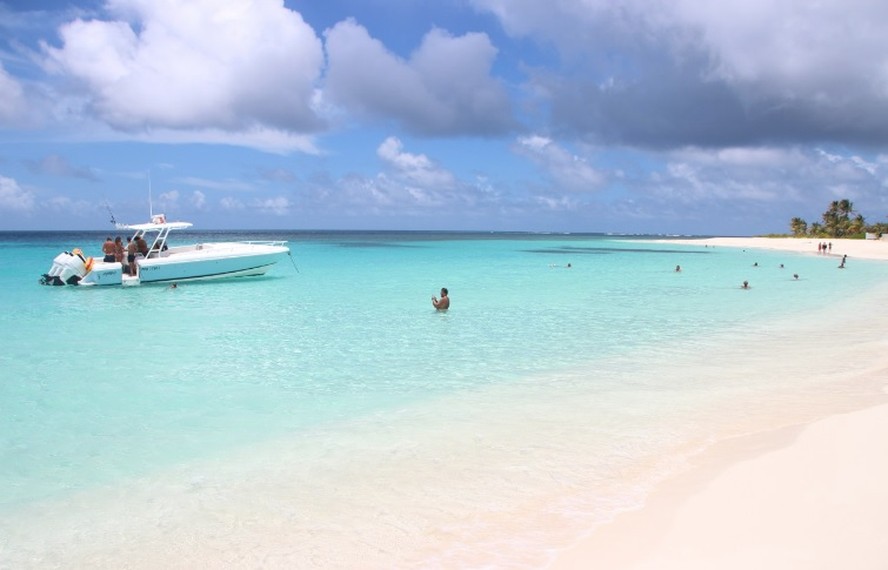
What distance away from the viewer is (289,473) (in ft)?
20.3

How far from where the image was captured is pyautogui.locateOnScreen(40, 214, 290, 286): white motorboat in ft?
86.0

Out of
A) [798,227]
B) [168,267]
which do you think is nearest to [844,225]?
[798,227]

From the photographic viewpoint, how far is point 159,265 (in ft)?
85.6

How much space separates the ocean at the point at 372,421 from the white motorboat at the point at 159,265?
7990 millimetres

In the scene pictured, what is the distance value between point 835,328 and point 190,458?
15148 mm

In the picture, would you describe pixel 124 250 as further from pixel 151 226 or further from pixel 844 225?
pixel 844 225

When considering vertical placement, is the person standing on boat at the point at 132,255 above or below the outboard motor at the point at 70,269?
above

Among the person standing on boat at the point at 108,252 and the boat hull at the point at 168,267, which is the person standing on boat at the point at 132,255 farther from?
the person standing on boat at the point at 108,252

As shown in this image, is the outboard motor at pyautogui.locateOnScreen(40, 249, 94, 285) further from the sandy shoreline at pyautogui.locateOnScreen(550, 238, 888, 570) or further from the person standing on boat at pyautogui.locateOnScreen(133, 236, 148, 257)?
the sandy shoreline at pyautogui.locateOnScreen(550, 238, 888, 570)

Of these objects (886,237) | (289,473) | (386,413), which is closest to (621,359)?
(386,413)

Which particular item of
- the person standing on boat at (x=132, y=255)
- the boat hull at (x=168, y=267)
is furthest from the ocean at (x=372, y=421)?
the person standing on boat at (x=132, y=255)

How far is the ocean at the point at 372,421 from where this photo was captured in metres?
4.88

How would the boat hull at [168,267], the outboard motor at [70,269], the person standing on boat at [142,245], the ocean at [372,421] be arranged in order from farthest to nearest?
the person standing on boat at [142,245], the outboard motor at [70,269], the boat hull at [168,267], the ocean at [372,421]

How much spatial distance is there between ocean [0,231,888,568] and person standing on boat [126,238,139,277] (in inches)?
317
